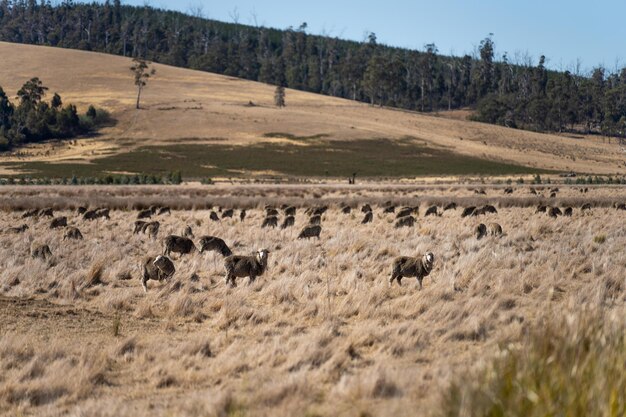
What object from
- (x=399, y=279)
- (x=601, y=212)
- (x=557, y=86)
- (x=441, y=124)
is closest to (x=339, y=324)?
(x=399, y=279)

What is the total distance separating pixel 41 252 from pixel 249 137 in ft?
293

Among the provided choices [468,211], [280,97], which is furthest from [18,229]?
[280,97]

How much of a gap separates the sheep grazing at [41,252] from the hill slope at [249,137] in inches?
2502

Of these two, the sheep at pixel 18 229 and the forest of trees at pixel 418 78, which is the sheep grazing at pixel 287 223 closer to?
the sheep at pixel 18 229

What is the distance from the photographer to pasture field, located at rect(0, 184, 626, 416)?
18.3ft

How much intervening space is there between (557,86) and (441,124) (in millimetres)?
40619

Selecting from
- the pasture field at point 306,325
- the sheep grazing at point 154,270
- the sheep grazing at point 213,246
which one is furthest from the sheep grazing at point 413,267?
the sheep grazing at point 213,246

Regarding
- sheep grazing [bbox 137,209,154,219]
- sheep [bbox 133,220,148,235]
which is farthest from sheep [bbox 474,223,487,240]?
sheep grazing [bbox 137,209,154,219]

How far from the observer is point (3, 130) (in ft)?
343

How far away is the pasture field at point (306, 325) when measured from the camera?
5.57 m

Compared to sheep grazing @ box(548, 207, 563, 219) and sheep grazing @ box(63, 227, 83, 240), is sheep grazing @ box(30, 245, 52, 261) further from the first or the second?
sheep grazing @ box(548, 207, 563, 219)

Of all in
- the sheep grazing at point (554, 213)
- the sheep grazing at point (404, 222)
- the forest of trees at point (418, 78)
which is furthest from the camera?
the forest of trees at point (418, 78)

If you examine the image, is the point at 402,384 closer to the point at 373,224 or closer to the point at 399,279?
the point at 399,279

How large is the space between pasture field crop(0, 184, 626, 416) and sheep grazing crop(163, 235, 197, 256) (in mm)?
435
